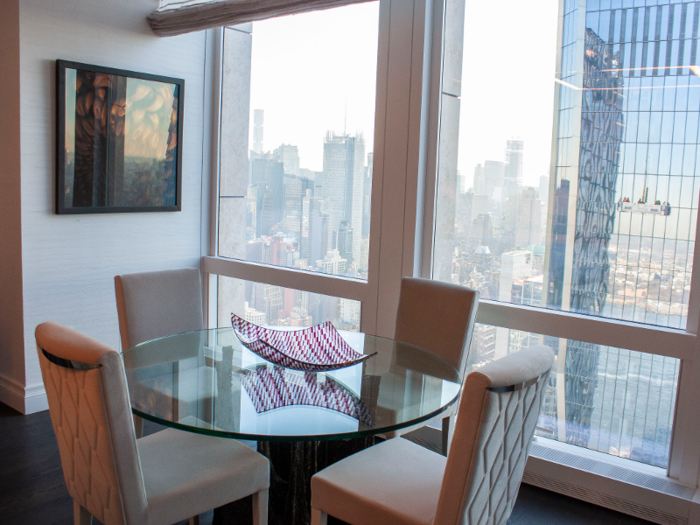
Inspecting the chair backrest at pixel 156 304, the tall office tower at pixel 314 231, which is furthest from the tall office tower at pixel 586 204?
the chair backrest at pixel 156 304

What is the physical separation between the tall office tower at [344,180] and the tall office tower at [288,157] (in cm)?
26

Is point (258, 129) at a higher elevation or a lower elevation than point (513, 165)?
higher

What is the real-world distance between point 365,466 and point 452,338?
38.1 inches

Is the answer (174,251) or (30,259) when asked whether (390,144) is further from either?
(30,259)

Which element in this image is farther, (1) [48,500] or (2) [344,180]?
(2) [344,180]

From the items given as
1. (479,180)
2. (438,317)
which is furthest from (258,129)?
(438,317)

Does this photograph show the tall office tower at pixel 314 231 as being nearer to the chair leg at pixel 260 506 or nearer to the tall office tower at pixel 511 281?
the tall office tower at pixel 511 281

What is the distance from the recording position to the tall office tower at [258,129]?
4223 millimetres

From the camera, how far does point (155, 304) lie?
10.2 ft

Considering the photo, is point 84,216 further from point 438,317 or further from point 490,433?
point 490,433

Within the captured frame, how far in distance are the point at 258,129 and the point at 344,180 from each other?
0.92m

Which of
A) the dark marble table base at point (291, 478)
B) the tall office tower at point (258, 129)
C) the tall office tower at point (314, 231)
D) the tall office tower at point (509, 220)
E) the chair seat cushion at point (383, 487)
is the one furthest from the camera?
the tall office tower at point (258, 129)

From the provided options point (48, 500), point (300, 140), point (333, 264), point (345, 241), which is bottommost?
point (48, 500)

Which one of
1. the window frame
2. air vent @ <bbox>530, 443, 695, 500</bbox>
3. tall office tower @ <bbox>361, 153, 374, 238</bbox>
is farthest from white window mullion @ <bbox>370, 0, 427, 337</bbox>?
air vent @ <bbox>530, 443, 695, 500</bbox>
